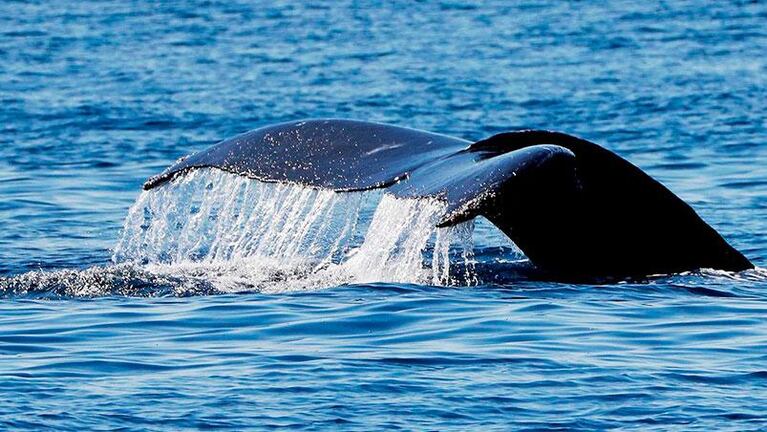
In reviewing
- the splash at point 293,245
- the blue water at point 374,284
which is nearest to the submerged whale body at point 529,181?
the splash at point 293,245

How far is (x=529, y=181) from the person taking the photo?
23.6 feet

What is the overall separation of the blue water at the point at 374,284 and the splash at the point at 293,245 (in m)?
0.20

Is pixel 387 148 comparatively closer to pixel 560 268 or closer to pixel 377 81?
pixel 560 268

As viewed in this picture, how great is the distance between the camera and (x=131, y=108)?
783 inches

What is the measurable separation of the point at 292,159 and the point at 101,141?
368 inches

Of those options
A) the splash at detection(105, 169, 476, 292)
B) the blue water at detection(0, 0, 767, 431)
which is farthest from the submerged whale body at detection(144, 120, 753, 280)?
the blue water at detection(0, 0, 767, 431)

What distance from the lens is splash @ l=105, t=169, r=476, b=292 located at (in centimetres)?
776

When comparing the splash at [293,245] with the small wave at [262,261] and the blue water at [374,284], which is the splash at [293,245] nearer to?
the small wave at [262,261]

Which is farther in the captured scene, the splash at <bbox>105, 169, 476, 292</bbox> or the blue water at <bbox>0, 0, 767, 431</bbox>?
the splash at <bbox>105, 169, 476, 292</bbox>

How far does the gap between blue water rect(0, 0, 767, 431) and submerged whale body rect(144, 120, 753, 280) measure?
21cm

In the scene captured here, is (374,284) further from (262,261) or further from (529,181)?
(529,181)

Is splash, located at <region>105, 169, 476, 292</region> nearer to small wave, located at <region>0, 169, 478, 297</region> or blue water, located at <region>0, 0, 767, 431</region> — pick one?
small wave, located at <region>0, 169, 478, 297</region>

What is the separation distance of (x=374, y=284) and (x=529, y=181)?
186cm

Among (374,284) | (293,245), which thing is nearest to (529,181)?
(374,284)
